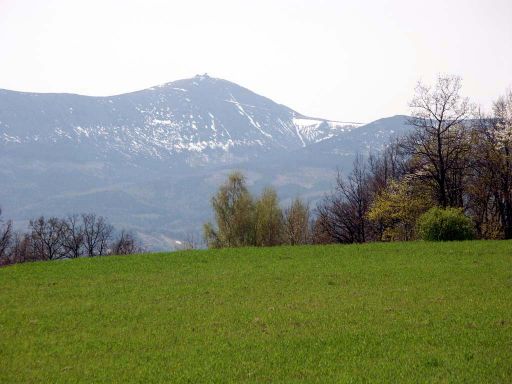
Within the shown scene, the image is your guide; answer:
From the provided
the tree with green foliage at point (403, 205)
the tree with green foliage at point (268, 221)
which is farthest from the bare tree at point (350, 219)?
the tree with green foliage at point (268, 221)

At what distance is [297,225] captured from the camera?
8194 cm

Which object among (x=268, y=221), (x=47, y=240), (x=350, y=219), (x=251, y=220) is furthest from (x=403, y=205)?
(x=47, y=240)

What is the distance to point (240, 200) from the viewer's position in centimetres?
8525

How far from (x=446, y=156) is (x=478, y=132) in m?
6.96

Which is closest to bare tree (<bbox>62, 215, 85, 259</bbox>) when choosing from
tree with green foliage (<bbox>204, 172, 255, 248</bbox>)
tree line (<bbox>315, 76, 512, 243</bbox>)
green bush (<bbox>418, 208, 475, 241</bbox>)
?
tree with green foliage (<bbox>204, 172, 255, 248</bbox>)

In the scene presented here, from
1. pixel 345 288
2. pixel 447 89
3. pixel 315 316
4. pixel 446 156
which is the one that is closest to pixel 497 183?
pixel 446 156

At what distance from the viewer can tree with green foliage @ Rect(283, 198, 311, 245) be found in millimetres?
80000

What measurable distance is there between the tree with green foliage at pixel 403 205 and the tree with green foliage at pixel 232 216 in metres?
28.1

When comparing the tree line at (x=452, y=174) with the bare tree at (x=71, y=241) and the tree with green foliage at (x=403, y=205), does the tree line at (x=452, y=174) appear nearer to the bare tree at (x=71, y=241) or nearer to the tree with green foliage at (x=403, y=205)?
the tree with green foliage at (x=403, y=205)

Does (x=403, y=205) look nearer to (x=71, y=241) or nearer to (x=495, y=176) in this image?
(x=495, y=176)

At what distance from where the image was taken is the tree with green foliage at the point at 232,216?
80.1 m

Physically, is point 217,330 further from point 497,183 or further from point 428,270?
point 497,183

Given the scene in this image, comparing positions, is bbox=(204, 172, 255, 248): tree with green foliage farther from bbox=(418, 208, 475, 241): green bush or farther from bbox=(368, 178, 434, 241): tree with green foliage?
bbox=(418, 208, 475, 241): green bush

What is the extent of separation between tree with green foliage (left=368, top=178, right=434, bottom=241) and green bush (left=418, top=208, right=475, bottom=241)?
12.1 m
